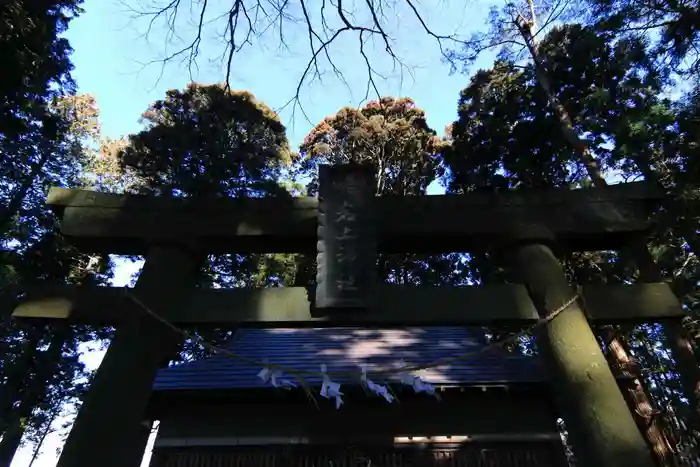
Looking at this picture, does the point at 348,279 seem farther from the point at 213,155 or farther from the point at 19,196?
the point at 19,196

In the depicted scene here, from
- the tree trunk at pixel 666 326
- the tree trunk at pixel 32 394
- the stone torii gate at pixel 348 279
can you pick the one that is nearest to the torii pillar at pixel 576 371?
the stone torii gate at pixel 348 279

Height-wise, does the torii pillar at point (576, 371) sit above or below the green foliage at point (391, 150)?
below

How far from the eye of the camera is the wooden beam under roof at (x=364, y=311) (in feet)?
10.6

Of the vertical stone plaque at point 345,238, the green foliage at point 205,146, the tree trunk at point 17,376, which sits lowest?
the vertical stone plaque at point 345,238

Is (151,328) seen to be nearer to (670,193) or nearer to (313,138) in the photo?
(670,193)

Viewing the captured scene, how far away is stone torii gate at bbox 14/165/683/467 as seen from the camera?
282cm

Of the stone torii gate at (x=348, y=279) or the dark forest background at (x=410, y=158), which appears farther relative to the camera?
the dark forest background at (x=410, y=158)

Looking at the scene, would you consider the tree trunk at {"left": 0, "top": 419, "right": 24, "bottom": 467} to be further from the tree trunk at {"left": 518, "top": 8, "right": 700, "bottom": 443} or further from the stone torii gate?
the tree trunk at {"left": 518, "top": 8, "right": 700, "bottom": 443}

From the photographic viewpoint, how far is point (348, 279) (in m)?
3.21

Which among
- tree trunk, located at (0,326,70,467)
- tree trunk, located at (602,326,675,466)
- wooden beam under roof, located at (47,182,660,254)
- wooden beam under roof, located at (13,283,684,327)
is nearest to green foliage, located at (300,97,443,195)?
tree trunk, located at (602,326,675,466)

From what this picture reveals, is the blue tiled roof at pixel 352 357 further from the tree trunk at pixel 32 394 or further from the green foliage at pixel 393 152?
the tree trunk at pixel 32 394

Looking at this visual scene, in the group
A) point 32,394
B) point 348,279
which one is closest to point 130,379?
point 348,279

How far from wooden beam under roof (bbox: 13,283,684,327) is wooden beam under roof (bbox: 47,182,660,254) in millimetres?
432

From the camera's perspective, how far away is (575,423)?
272 centimetres
